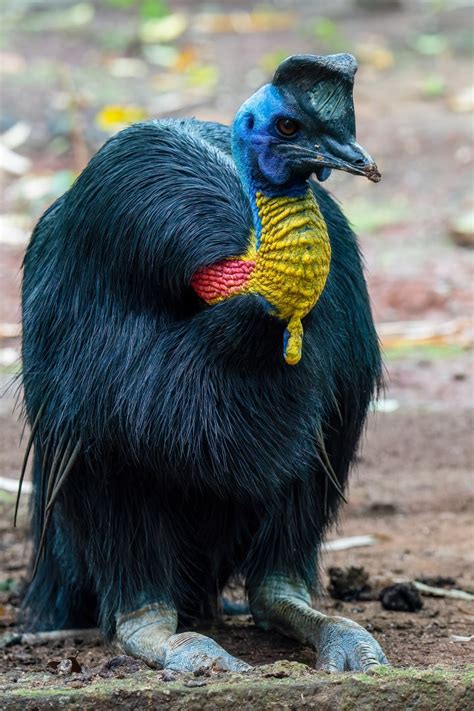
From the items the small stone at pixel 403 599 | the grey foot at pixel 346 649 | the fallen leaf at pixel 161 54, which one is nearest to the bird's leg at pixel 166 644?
the grey foot at pixel 346 649

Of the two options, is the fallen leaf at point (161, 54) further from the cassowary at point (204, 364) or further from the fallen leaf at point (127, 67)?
the cassowary at point (204, 364)

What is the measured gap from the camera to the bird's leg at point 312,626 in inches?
126

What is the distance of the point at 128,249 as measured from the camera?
3.24m

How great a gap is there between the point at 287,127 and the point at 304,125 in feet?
0.14

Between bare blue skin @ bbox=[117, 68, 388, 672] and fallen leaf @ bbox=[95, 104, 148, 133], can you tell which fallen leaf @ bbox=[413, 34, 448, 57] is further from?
bare blue skin @ bbox=[117, 68, 388, 672]

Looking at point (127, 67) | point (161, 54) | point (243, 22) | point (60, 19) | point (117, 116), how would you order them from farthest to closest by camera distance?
1. point (243, 22)
2. point (60, 19)
3. point (161, 54)
4. point (127, 67)
5. point (117, 116)

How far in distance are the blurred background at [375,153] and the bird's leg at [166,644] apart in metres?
0.49

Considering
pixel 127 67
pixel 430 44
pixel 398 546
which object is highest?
pixel 430 44

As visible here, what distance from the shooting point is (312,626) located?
3467mm

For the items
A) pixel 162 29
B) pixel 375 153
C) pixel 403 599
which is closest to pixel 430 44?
pixel 162 29

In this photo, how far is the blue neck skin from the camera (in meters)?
2.98

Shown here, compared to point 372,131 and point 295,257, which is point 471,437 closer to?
point 295,257

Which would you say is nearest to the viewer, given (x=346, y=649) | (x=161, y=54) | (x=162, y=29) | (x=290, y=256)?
(x=290, y=256)

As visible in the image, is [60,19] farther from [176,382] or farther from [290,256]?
[290,256]
